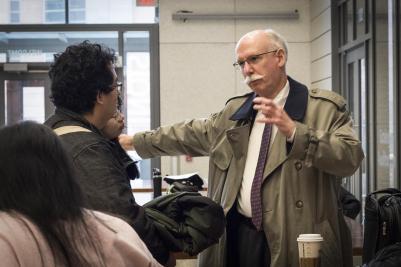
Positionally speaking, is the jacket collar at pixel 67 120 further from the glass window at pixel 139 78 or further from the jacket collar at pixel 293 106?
the glass window at pixel 139 78

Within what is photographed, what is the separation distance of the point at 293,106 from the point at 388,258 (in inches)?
25.1

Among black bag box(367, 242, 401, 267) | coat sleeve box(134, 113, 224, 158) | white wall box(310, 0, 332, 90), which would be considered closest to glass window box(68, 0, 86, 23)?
white wall box(310, 0, 332, 90)

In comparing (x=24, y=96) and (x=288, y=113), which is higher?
(x=24, y=96)

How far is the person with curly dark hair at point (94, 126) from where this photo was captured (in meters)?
1.67

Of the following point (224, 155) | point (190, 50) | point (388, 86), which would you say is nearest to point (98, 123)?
point (224, 155)

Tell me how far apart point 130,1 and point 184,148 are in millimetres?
5838

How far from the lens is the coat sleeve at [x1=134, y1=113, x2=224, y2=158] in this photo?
104 inches

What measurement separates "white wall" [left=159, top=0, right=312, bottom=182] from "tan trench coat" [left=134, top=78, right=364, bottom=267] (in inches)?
222

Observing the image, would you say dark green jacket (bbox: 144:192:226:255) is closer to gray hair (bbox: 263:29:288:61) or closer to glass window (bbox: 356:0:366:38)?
gray hair (bbox: 263:29:288:61)

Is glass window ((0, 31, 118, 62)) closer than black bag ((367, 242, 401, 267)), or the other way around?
black bag ((367, 242, 401, 267))

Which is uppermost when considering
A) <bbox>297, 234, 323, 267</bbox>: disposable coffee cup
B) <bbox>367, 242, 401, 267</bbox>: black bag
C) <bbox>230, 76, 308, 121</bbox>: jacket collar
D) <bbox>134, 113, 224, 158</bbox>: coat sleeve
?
<bbox>230, 76, 308, 121</bbox>: jacket collar

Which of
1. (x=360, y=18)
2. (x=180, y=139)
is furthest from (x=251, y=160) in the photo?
(x=360, y=18)

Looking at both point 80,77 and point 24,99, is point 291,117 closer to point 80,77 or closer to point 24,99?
point 80,77

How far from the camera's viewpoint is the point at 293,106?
2.37 metres
